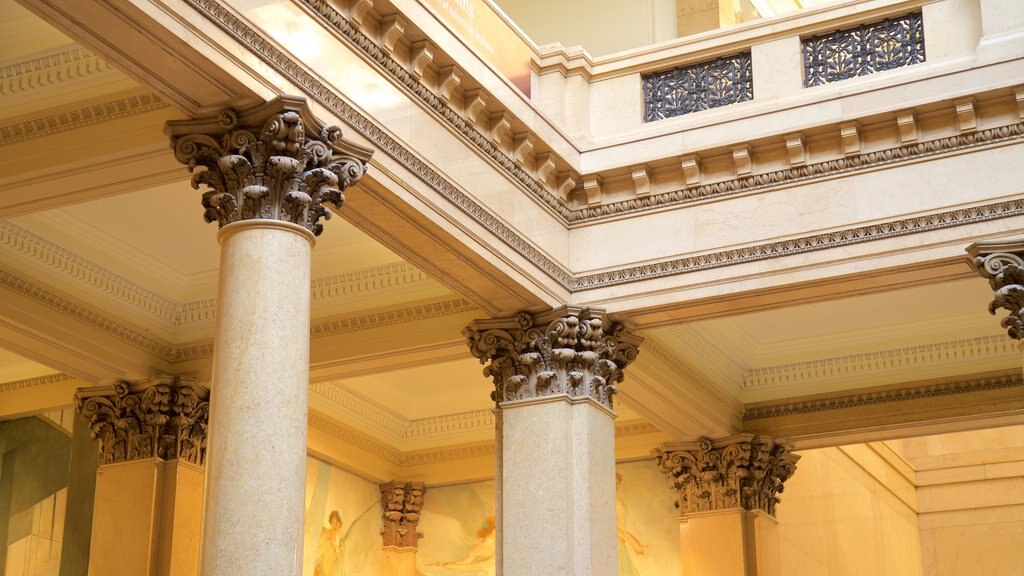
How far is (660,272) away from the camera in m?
9.77

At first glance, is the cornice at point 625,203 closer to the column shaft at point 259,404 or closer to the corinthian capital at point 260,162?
the corinthian capital at point 260,162

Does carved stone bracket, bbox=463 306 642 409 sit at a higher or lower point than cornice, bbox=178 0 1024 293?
lower

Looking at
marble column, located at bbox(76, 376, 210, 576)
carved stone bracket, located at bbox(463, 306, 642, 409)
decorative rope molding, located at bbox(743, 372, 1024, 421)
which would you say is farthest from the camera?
decorative rope molding, located at bbox(743, 372, 1024, 421)

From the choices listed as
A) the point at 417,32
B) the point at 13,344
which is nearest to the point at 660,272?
the point at 417,32

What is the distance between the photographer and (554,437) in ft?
31.3

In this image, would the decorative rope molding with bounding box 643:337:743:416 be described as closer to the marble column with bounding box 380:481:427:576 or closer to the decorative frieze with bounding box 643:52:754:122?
the decorative frieze with bounding box 643:52:754:122

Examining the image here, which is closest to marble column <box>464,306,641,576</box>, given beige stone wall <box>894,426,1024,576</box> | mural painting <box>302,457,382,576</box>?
mural painting <box>302,457,382,576</box>

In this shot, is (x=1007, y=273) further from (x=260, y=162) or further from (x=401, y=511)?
(x=401, y=511)

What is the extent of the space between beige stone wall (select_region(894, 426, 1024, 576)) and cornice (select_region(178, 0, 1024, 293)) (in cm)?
829

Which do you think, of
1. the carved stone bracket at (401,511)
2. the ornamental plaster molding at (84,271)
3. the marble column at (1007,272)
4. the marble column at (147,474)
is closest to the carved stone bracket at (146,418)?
the marble column at (147,474)

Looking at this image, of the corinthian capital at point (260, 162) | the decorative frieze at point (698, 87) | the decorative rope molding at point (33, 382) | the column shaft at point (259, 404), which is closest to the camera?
the column shaft at point (259, 404)

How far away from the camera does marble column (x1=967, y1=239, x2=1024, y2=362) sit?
28.2 feet

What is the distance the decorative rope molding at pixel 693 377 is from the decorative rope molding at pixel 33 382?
4.68 metres

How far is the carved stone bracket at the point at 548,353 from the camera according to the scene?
967cm
